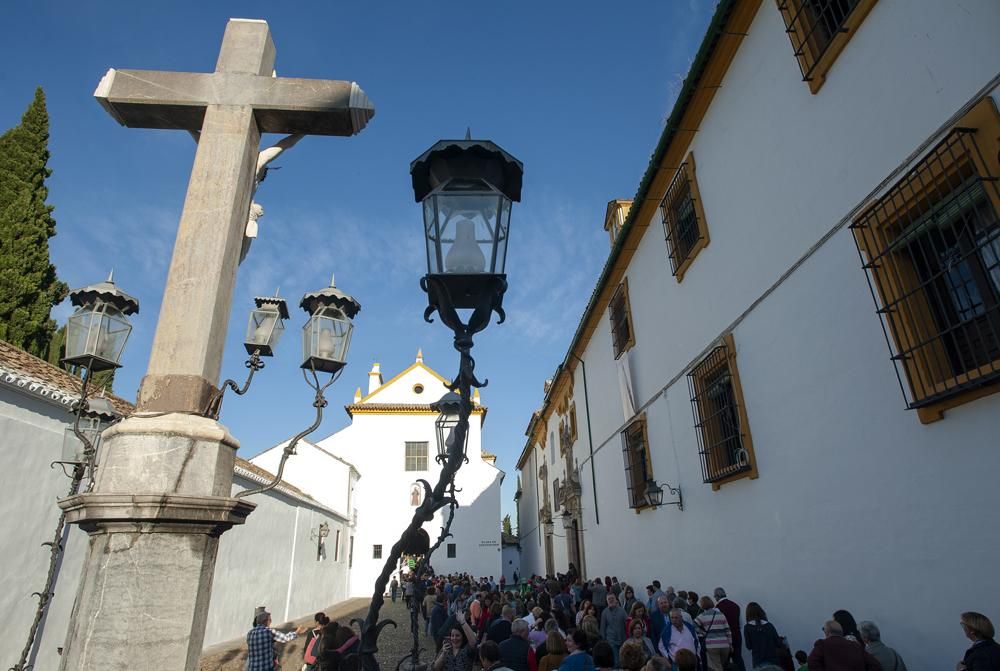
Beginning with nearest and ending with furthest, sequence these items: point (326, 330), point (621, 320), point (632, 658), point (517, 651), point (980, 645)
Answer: point (980, 645) → point (326, 330) → point (632, 658) → point (517, 651) → point (621, 320)

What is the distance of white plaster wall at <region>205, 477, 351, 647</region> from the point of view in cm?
1192

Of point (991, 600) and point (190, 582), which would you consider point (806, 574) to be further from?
point (190, 582)

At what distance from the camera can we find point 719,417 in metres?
7.46

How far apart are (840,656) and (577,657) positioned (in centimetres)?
179

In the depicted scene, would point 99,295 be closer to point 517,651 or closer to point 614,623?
point 517,651

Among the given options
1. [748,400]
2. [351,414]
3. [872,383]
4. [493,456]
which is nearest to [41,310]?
[351,414]

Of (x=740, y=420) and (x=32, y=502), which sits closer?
(x=740, y=420)

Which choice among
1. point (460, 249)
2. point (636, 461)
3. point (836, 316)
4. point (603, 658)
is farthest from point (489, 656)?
point (636, 461)

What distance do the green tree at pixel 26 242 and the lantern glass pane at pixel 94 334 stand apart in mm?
13203

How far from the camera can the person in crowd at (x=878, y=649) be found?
3910 millimetres

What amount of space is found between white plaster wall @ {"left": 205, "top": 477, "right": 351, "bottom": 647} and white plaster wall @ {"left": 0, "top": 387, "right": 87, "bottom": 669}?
11.7ft

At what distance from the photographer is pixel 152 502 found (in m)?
2.32

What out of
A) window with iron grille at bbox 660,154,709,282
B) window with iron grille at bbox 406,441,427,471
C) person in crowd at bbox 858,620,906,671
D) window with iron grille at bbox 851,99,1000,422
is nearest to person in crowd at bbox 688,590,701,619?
person in crowd at bbox 858,620,906,671

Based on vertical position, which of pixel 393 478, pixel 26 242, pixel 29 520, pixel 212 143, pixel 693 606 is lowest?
pixel 693 606
